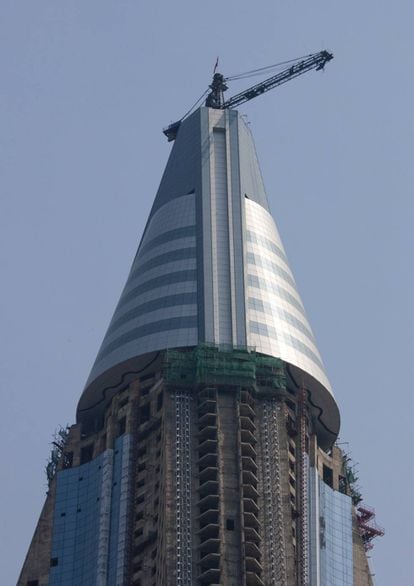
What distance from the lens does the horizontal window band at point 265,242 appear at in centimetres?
17500

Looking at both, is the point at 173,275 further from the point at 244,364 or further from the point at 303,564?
the point at 303,564

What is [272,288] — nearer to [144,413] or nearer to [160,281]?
[160,281]

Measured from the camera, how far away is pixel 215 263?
556 ft

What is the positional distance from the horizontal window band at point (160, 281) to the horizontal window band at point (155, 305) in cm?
230

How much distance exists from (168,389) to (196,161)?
36.1m

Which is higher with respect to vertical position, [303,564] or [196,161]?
[196,161]

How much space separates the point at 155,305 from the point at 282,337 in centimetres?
1403

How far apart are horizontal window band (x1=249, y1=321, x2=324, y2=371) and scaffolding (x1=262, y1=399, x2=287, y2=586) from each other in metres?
8.88

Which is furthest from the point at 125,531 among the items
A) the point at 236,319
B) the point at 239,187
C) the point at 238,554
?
the point at 239,187

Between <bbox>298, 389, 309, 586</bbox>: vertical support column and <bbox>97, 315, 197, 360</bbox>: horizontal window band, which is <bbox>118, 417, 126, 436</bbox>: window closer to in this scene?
<bbox>97, 315, 197, 360</bbox>: horizontal window band

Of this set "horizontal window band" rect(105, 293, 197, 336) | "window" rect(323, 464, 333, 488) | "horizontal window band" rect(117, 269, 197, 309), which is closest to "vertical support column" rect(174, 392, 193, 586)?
"horizontal window band" rect(105, 293, 197, 336)

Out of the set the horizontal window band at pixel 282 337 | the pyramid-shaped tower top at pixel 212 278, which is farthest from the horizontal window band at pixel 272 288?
the horizontal window band at pixel 282 337

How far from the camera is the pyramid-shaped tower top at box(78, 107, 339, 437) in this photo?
164 m

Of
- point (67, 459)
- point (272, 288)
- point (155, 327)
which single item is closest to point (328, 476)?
point (272, 288)
